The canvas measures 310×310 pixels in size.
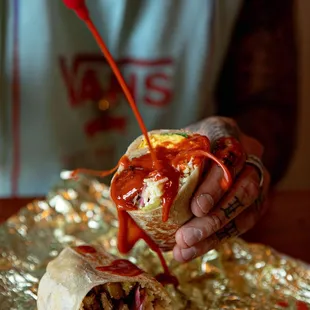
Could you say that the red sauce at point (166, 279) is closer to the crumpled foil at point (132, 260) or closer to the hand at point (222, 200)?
the crumpled foil at point (132, 260)

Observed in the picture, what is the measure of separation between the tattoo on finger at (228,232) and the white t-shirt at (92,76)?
0.53 meters

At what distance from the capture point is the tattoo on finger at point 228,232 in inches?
37.7

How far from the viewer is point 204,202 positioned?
87 cm

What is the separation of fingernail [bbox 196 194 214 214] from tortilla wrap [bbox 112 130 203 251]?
0.02 meters

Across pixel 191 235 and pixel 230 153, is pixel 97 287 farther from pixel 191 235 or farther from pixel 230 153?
pixel 230 153

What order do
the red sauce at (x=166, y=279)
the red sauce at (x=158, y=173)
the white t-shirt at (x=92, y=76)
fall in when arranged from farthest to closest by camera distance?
the white t-shirt at (x=92, y=76) < the red sauce at (x=166, y=279) < the red sauce at (x=158, y=173)

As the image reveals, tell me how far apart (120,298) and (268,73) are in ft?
2.38

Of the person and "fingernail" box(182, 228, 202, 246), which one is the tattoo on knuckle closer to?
"fingernail" box(182, 228, 202, 246)

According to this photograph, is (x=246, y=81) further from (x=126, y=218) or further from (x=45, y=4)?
(x=126, y=218)

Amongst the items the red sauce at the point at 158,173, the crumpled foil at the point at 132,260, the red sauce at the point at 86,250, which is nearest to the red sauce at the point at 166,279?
the crumpled foil at the point at 132,260

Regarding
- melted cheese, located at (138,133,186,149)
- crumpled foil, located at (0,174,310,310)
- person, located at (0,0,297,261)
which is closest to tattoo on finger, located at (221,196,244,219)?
melted cheese, located at (138,133,186,149)

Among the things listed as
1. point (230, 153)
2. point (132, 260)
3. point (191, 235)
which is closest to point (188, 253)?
point (191, 235)

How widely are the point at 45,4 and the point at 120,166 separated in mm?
567

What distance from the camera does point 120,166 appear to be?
89 centimetres
